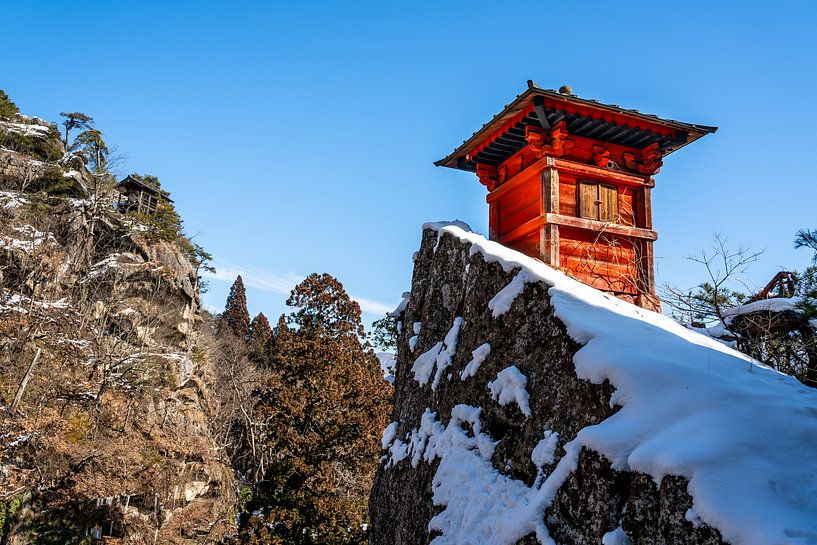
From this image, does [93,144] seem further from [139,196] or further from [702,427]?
[702,427]

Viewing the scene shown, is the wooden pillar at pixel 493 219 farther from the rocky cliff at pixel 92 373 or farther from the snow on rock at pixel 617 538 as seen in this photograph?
the rocky cliff at pixel 92 373

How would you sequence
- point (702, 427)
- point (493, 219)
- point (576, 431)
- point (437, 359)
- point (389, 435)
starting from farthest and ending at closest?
point (493, 219), point (389, 435), point (437, 359), point (576, 431), point (702, 427)

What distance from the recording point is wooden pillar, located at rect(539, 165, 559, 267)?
24.0 ft

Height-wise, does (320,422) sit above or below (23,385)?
below

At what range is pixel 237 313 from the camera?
41250 mm

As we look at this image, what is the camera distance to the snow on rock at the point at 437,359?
5.25 m

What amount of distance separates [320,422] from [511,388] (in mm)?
12994

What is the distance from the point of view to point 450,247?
19.7 feet

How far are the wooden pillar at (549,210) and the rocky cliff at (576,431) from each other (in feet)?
6.58

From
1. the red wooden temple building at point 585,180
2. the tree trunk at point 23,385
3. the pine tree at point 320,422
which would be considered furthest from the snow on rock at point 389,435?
the tree trunk at point 23,385

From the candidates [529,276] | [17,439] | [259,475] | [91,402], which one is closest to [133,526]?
[91,402]

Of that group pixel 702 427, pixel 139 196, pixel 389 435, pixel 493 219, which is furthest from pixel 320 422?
pixel 139 196

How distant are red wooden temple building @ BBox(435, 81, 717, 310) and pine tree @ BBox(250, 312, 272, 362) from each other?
32444mm

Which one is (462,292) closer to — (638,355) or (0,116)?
(638,355)
